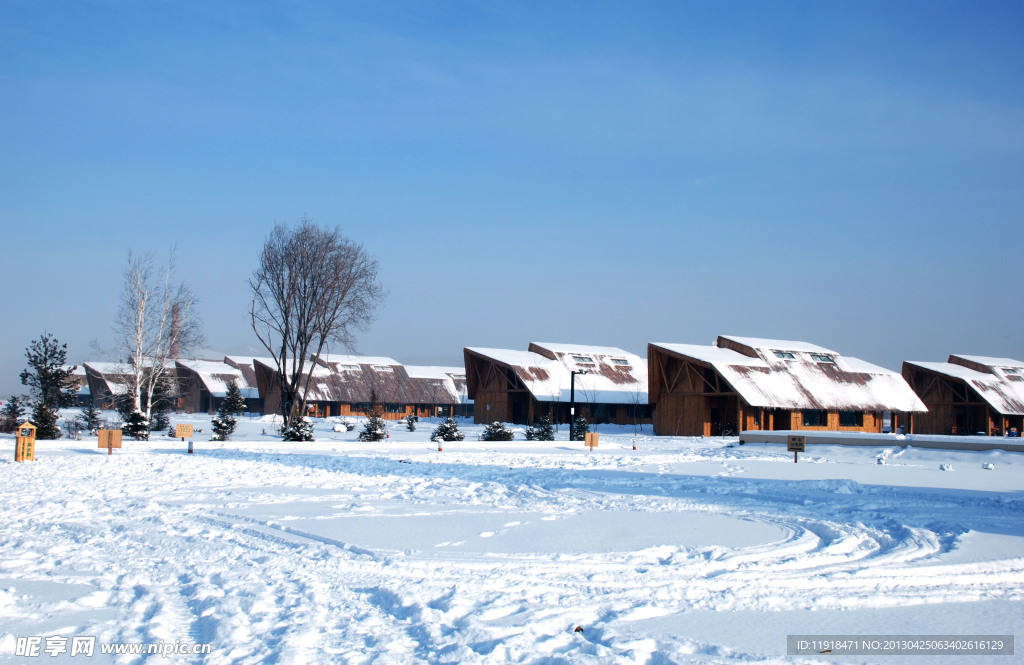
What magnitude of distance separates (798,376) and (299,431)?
1099 inches

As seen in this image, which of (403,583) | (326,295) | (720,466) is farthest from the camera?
(326,295)

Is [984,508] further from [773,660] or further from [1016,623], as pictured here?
[773,660]

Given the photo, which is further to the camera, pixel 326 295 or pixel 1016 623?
pixel 326 295

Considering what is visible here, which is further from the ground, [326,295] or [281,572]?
[326,295]

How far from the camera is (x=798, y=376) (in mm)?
45188

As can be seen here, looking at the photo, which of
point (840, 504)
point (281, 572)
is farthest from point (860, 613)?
point (840, 504)

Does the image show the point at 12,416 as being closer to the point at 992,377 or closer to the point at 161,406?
the point at 161,406

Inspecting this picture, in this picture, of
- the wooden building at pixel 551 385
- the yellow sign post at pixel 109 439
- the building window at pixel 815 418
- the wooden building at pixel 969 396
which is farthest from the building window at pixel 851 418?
the yellow sign post at pixel 109 439

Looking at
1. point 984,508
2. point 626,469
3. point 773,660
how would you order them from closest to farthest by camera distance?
point 773,660 → point 984,508 → point 626,469

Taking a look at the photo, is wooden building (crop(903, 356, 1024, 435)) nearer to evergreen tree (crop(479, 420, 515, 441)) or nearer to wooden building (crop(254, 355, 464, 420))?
evergreen tree (crop(479, 420, 515, 441))

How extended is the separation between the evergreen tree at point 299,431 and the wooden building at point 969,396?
141 ft

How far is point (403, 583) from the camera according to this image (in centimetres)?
747

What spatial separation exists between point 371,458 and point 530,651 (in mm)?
20692

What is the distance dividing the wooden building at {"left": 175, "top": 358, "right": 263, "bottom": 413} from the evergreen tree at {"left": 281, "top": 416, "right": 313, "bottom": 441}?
40496 millimetres
